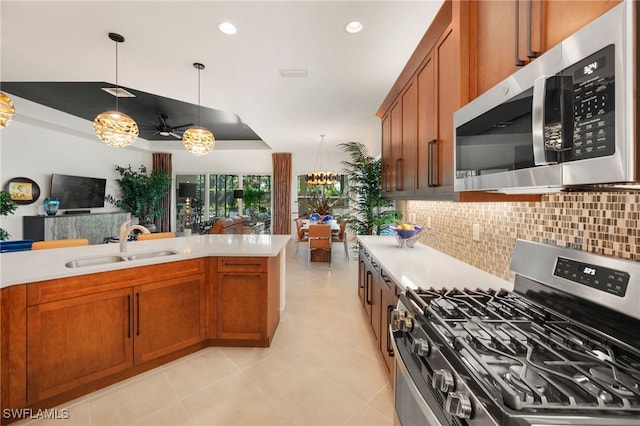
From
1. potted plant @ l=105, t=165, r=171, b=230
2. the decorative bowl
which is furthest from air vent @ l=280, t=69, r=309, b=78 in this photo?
potted plant @ l=105, t=165, r=171, b=230

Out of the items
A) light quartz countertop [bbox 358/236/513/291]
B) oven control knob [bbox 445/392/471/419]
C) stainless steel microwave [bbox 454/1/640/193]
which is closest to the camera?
stainless steel microwave [bbox 454/1/640/193]

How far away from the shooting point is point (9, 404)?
5.45 ft

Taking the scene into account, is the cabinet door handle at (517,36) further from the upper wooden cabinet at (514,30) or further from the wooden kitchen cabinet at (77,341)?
the wooden kitchen cabinet at (77,341)

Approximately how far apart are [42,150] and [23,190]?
3.04 ft

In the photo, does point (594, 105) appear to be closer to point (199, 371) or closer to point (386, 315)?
point (386, 315)

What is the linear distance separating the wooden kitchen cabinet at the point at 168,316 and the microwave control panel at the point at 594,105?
2526mm

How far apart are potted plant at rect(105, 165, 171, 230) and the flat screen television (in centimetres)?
51

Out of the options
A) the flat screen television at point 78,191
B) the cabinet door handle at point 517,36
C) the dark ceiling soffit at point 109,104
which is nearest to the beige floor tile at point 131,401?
the cabinet door handle at point 517,36

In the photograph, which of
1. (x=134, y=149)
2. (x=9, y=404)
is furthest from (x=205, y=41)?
(x=134, y=149)

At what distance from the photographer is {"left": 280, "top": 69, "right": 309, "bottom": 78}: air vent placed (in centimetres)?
320

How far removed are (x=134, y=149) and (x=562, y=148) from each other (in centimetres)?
968

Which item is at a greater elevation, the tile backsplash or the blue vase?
the blue vase

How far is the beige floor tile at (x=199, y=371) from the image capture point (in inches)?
81.4

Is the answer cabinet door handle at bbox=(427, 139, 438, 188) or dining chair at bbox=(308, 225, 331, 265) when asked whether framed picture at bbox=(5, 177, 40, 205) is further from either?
cabinet door handle at bbox=(427, 139, 438, 188)
